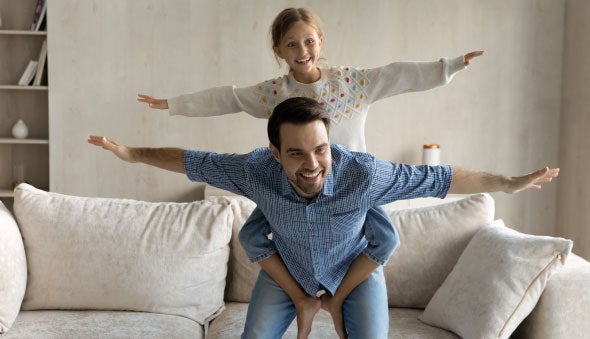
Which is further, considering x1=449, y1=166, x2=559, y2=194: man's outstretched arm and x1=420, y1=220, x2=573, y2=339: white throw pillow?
x1=420, y1=220, x2=573, y2=339: white throw pillow

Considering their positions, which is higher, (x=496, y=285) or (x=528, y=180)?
(x=528, y=180)

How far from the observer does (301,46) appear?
8.17 ft

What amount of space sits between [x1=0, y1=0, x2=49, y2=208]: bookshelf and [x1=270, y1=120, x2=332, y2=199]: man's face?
3.26m

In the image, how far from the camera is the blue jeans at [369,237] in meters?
2.17

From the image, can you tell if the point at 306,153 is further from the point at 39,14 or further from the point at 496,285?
the point at 39,14

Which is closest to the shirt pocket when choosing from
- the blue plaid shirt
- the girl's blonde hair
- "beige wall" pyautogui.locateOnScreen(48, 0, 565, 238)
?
the blue plaid shirt

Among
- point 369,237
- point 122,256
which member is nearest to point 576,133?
point 369,237

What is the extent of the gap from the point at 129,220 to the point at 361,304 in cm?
96

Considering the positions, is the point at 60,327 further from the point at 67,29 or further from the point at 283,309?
the point at 67,29

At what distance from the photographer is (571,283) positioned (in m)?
2.25

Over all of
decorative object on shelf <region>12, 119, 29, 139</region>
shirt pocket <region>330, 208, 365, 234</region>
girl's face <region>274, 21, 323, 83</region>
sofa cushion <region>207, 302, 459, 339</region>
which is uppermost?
girl's face <region>274, 21, 323, 83</region>

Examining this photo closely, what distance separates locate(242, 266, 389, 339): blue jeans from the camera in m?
2.15

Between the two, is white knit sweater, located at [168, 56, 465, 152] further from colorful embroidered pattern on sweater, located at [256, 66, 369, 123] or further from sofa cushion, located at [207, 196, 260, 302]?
sofa cushion, located at [207, 196, 260, 302]

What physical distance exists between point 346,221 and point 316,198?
0.12m
